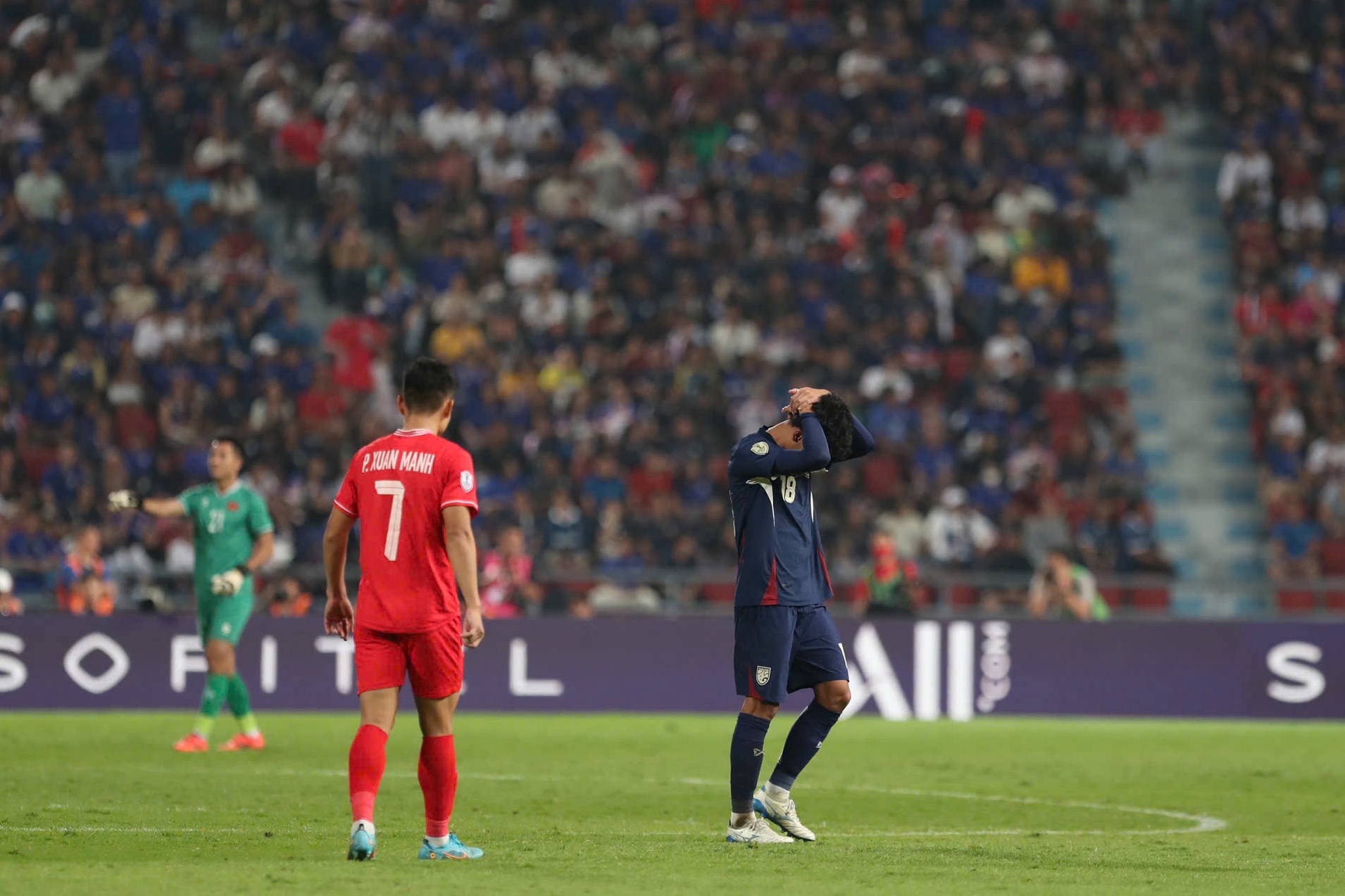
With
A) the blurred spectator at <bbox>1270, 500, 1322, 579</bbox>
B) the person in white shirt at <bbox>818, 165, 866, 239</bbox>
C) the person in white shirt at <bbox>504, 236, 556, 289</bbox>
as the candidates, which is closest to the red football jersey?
the blurred spectator at <bbox>1270, 500, 1322, 579</bbox>

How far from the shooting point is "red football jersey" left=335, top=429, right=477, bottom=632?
29.0 ft

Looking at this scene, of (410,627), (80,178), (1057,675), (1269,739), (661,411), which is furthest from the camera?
(80,178)

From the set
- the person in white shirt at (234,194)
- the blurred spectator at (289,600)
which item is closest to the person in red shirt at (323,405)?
the blurred spectator at (289,600)

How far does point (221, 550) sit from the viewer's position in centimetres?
1585

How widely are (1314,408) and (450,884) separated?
20.2 metres

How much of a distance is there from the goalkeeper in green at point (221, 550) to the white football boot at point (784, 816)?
6.54 meters

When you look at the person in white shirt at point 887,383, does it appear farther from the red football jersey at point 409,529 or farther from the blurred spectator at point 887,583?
the red football jersey at point 409,529

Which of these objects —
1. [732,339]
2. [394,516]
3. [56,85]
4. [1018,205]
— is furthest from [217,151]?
[394,516]

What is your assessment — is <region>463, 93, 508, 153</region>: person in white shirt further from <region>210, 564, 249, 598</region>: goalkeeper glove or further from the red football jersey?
the red football jersey

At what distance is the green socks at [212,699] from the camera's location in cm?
1580

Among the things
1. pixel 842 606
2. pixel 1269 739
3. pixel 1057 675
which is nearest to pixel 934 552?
pixel 842 606

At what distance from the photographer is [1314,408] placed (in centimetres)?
2608

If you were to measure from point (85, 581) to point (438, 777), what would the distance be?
13122mm

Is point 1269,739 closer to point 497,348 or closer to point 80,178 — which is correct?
point 497,348
